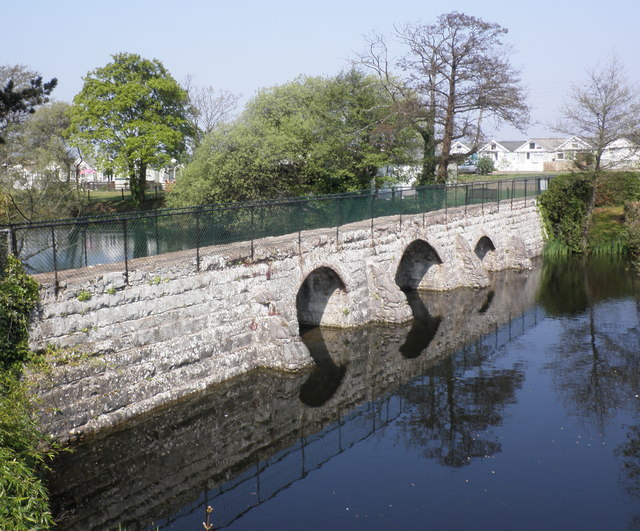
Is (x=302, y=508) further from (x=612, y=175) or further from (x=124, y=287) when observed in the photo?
(x=612, y=175)

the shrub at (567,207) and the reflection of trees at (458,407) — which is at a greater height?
the shrub at (567,207)

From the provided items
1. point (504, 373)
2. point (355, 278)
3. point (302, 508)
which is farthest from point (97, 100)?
point (302, 508)

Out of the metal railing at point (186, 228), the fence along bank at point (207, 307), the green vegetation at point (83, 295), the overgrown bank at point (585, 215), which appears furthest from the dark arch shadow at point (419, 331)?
the overgrown bank at point (585, 215)

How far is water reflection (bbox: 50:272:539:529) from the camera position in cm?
1138

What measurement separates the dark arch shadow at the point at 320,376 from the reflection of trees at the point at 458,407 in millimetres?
1920

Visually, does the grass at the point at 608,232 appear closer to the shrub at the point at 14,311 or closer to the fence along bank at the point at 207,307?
the fence along bank at the point at 207,307

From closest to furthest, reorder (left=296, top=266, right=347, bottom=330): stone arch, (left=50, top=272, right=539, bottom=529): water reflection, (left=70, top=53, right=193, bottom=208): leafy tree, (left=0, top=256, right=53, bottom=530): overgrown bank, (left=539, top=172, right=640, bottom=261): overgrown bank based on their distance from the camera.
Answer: (left=0, top=256, right=53, bottom=530): overgrown bank → (left=50, top=272, right=539, bottom=529): water reflection → (left=296, top=266, right=347, bottom=330): stone arch → (left=539, top=172, right=640, bottom=261): overgrown bank → (left=70, top=53, right=193, bottom=208): leafy tree

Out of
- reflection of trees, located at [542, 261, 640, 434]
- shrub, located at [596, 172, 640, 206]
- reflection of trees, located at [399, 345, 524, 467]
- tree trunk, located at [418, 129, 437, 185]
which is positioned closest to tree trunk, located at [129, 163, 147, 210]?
tree trunk, located at [418, 129, 437, 185]

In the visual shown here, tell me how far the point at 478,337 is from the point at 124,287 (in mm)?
12089

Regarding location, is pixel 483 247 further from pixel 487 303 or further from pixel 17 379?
pixel 17 379

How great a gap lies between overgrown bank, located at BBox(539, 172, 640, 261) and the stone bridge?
49.0ft

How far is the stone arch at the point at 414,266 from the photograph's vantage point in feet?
87.2

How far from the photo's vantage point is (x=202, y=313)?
50.8ft

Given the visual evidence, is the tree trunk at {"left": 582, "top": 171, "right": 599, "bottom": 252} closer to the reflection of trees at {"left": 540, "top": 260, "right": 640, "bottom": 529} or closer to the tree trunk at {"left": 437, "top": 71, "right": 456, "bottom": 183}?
the reflection of trees at {"left": 540, "top": 260, "right": 640, "bottom": 529}
